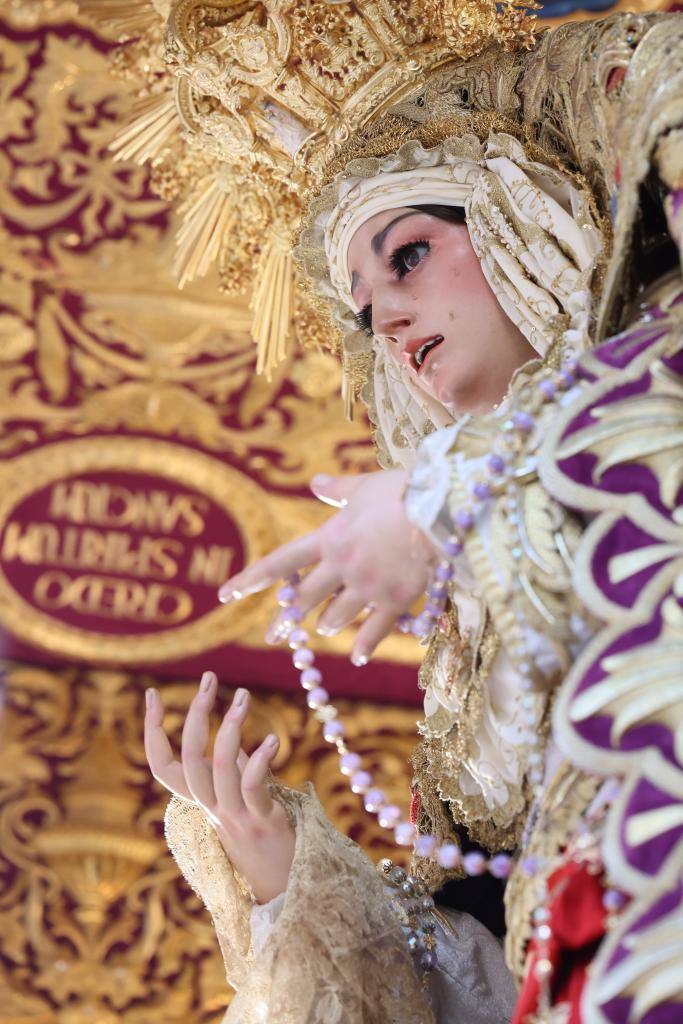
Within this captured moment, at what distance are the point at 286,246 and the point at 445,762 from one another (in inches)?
25.9

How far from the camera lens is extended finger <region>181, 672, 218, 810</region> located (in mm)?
1344

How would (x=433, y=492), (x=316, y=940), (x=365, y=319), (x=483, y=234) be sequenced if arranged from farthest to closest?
(x=365, y=319) < (x=483, y=234) < (x=316, y=940) < (x=433, y=492)

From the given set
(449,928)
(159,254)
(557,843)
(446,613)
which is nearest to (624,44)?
(446,613)

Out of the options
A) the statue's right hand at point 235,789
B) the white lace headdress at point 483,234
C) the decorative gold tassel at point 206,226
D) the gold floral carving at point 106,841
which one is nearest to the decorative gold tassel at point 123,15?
the decorative gold tassel at point 206,226

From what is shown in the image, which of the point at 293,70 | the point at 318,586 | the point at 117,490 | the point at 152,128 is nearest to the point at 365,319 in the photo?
the point at 293,70

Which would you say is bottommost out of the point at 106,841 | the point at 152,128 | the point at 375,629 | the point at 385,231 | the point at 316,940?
the point at 316,940

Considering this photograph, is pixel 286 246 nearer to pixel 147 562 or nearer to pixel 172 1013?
pixel 147 562

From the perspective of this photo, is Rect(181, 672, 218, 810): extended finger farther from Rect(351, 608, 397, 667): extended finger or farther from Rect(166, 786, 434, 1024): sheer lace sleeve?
Rect(351, 608, 397, 667): extended finger

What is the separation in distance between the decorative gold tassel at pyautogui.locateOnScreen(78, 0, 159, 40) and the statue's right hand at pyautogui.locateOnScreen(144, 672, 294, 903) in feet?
2.99

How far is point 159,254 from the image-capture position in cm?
290

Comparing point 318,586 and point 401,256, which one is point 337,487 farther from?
point 401,256

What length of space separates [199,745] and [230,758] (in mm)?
36

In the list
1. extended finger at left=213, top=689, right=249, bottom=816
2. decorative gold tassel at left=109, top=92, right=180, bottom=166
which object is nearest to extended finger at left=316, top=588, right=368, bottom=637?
extended finger at left=213, top=689, right=249, bottom=816

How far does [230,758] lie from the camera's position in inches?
52.7
